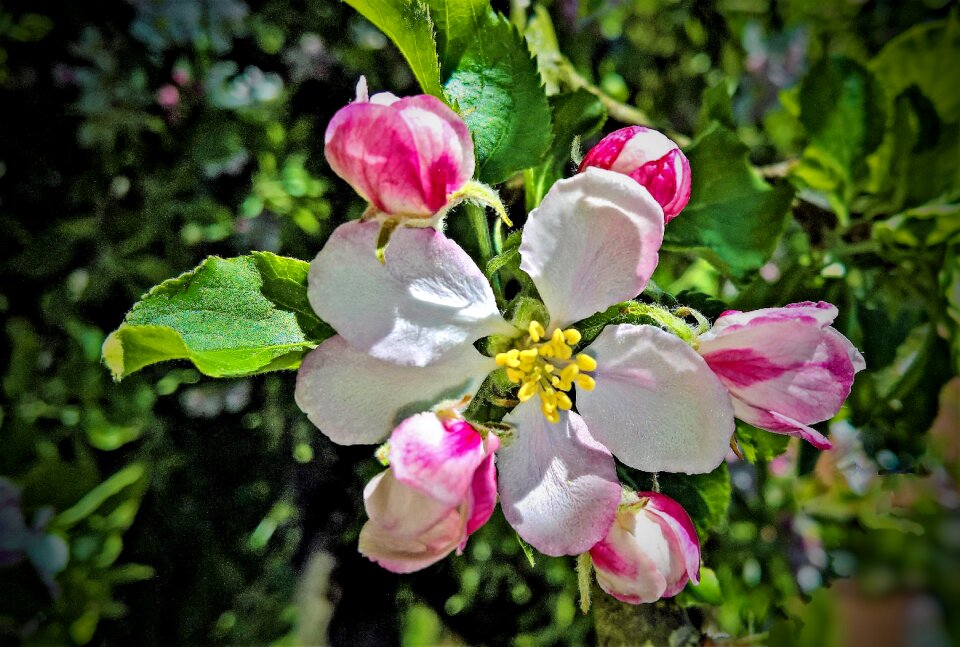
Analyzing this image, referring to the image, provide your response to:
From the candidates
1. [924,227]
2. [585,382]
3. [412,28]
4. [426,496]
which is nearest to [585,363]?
[585,382]

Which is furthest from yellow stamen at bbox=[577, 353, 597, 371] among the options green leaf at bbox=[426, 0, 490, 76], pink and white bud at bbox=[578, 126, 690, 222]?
green leaf at bbox=[426, 0, 490, 76]

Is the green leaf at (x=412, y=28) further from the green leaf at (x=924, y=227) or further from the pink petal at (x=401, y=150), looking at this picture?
the green leaf at (x=924, y=227)

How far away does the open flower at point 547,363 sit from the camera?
36 cm

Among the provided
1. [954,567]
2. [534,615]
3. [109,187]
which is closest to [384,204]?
[534,615]

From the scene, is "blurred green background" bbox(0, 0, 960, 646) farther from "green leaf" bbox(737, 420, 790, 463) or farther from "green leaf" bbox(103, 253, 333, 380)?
"green leaf" bbox(103, 253, 333, 380)

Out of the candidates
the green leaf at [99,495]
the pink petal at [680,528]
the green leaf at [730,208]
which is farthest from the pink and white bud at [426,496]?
the green leaf at [99,495]

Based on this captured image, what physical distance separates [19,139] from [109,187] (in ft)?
0.35

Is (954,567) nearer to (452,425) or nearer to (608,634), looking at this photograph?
(608,634)

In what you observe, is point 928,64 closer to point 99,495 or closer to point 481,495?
point 481,495

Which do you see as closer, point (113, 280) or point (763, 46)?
point (113, 280)

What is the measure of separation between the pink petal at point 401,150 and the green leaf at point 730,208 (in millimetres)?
289

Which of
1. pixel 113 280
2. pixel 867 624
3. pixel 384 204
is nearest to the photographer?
pixel 384 204

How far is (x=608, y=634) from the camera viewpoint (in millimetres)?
604

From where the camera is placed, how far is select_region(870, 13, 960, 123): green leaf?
2.39 ft
